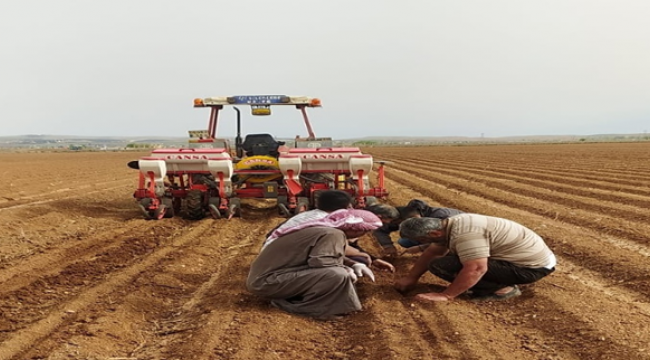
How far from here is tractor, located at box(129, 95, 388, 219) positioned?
832cm

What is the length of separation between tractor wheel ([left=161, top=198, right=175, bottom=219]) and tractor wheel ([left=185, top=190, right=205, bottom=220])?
1.14ft

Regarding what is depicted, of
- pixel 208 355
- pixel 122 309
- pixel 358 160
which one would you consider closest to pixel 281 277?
pixel 208 355

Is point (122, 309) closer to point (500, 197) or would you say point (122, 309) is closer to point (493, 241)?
point (493, 241)

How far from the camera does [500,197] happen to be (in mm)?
10742

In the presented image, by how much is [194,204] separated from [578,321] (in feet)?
20.7

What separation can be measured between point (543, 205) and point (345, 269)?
22.0 feet

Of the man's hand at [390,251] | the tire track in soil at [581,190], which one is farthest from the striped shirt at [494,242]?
the tire track in soil at [581,190]

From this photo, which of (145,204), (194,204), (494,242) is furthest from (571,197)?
(145,204)

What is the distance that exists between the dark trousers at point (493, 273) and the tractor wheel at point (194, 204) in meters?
5.11

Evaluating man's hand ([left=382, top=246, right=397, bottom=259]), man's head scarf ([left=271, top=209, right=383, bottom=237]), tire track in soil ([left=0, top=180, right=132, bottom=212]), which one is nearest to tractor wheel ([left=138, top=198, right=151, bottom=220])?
tire track in soil ([left=0, top=180, right=132, bottom=212])

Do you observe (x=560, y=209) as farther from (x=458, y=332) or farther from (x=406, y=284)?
(x=458, y=332)

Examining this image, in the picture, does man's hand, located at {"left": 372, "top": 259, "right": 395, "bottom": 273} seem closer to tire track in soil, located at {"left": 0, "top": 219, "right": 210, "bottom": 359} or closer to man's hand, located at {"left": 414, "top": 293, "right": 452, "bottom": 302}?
man's hand, located at {"left": 414, "top": 293, "right": 452, "bottom": 302}

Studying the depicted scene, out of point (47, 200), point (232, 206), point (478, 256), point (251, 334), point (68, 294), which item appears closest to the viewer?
point (251, 334)

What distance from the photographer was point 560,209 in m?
8.89
